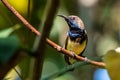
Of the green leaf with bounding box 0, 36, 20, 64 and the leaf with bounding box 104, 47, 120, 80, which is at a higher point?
the green leaf with bounding box 0, 36, 20, 64

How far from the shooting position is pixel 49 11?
0.24m

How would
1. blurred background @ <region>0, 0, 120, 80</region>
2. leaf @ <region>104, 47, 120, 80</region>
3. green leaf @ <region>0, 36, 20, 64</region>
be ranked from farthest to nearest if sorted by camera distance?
blurred background @ <region>0, 0, 120, 80</region> → leaf @ <region>104, 47, 120, 80</region> → green leaf @ <region>0, 36, 20, 64</region>

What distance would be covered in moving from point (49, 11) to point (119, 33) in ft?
5.59

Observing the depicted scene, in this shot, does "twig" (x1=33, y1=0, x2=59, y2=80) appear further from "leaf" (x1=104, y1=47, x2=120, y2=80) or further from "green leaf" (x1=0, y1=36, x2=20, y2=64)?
"leaf" (x1=104, y1=47, x2=120, y2=80)

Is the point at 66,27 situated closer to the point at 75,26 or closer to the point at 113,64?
the point at 75,26

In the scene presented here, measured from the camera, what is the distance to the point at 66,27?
1.61 metres

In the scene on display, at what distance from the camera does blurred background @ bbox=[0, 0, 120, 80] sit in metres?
0.57

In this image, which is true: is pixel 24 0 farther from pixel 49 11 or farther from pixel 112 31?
pixel 112 31

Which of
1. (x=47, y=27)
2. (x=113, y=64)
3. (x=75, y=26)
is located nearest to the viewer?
(x=47, y=27)

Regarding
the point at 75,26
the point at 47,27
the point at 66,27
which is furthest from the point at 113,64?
the point at 66,27

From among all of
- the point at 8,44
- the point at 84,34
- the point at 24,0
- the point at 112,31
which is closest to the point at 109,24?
the point at 112,31

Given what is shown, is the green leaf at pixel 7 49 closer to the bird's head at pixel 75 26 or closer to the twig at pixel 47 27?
the twig at pixel 47 27

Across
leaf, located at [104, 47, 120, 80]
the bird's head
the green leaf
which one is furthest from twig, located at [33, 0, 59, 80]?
the bird's head

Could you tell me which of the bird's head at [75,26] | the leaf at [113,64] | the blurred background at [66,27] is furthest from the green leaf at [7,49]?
the bird's head at [75,26]
